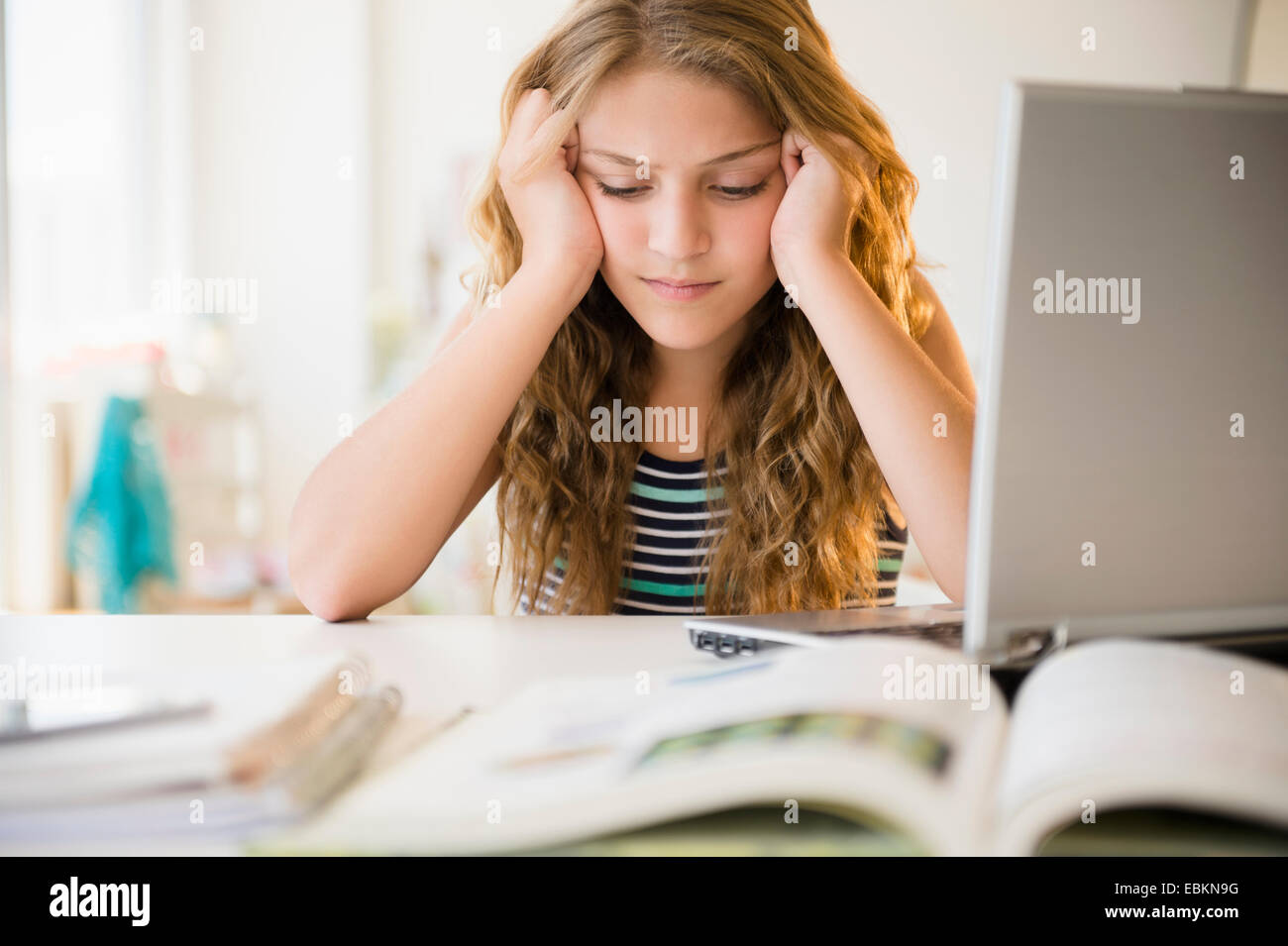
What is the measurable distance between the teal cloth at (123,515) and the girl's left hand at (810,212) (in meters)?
2.66

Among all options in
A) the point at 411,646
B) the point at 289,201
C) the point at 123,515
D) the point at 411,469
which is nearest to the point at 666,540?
the point at 411,469

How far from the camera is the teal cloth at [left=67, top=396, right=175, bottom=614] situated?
3127 millimetres

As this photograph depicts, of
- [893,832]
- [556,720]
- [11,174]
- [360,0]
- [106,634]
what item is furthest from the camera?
[360,0]

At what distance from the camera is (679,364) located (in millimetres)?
1346

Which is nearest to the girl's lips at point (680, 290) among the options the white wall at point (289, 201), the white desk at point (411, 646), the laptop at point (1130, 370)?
the white desk at point (411, 646)

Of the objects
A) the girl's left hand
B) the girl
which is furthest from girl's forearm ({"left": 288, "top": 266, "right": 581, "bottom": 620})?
the girl's left hand

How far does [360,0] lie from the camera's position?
399cm

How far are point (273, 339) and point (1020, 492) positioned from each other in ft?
13.1

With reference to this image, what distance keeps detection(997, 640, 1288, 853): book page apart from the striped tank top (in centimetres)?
69

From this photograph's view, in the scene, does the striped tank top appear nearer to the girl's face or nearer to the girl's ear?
the girl's face

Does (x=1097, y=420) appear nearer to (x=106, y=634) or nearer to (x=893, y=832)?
(x=893, y=832)

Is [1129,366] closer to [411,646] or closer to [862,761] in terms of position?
[862,761]

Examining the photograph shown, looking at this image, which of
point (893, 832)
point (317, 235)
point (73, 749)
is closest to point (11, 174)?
point (317, 235)

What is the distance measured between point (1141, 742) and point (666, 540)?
0.83 metres
